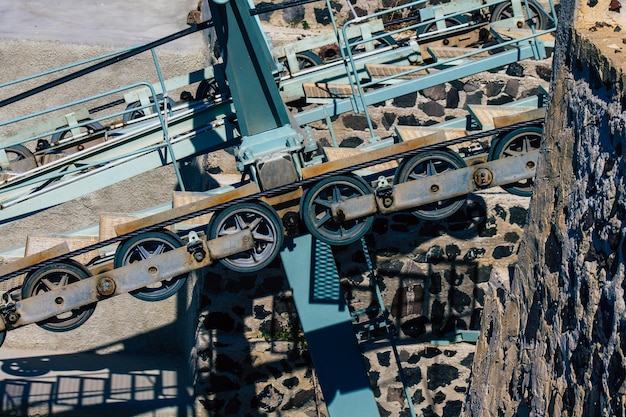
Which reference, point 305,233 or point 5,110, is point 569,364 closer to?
point 305,233

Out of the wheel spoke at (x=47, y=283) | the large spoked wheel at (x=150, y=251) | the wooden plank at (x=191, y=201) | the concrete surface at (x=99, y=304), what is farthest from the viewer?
the concrete surface at (x=99, y=304)

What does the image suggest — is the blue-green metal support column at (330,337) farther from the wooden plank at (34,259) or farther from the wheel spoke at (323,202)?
the wooden plank at (34,259)

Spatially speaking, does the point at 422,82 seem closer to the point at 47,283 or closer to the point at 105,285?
the point at 105,285

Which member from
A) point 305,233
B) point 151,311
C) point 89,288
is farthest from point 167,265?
point 151,311

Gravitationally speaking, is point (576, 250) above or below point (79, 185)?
below

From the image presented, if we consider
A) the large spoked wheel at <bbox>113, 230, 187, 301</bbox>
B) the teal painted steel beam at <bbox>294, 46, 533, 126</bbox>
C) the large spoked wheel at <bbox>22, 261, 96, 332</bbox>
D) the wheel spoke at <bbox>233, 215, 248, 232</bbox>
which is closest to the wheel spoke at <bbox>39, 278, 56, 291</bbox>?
the large spoked wheel at <bbox>22, 261, 96, 332</bbox>

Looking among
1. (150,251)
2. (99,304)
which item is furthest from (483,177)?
(99,304)

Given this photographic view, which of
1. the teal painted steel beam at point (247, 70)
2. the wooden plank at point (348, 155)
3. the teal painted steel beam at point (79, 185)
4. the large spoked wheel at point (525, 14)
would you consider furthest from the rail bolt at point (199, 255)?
the large spoked wheel at point (525, 14)
